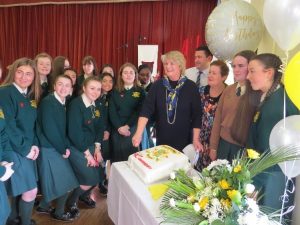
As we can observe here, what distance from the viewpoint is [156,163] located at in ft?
5.73

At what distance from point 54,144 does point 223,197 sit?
1598 mm

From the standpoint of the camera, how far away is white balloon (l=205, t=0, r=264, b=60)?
2199 millimetres

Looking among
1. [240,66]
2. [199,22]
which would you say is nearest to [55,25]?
[199,22]

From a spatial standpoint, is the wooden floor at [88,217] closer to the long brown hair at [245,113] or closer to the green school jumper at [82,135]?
the green school jumper at [82,135]

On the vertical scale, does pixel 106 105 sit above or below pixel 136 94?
below

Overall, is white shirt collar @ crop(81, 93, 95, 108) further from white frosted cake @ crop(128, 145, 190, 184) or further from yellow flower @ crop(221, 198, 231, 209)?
yellow flower @ crop(221, 198, 231, 209)

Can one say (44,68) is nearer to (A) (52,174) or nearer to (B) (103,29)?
(A) (52,174)

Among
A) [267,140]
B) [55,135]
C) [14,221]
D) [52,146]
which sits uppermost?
[267,140]

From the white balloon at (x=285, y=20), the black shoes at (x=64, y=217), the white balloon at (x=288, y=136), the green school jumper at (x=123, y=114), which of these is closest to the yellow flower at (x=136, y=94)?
the green school jumper at (x=123, y=114)

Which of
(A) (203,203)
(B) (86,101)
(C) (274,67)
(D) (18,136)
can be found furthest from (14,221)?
(C) (274,67)

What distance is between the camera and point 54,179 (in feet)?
7.86

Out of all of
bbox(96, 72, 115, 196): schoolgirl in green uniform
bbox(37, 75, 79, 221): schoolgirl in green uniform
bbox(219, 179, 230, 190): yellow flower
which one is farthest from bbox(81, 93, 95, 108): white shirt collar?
bbox(219, 179, 230, 190): yellow flower

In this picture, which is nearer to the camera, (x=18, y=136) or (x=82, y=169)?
→ (x=18, y=136)

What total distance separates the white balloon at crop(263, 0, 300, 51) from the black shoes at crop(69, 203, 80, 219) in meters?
2.17
